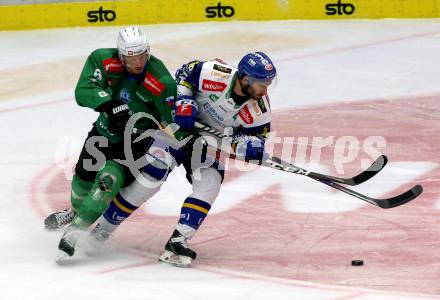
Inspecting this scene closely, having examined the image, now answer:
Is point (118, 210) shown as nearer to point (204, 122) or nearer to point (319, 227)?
point (204, 122)

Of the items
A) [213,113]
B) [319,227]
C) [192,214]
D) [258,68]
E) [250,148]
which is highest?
[258,68]

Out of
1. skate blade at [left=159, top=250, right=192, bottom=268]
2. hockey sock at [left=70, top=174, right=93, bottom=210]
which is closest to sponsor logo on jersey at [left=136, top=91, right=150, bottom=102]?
hockey sock at [left=70, top=174, right=93, bottom=210]

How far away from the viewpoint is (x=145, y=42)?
6.41 metres

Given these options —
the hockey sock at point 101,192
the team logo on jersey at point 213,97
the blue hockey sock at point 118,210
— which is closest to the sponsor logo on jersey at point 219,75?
the team logo on jersey at point 213,97

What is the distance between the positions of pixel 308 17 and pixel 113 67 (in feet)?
23.3

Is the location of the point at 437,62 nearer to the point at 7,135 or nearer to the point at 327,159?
the point at 327,159

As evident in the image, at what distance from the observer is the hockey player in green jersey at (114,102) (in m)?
6.36

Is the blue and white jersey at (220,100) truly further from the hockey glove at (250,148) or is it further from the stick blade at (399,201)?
the stick blade at (399,201)

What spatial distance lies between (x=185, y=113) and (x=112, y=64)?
0.56 metres

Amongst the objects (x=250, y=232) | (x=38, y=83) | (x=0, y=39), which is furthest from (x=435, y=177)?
(x=0, y=39)

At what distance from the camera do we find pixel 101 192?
6402mm

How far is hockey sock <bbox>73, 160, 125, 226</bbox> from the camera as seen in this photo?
251 inches

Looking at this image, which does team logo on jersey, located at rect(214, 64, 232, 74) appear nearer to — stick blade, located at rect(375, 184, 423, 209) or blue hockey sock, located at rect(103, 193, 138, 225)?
blue hockey sock, located at rect(103, 193, 138, 225)

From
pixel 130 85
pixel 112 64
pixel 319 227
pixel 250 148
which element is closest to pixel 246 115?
pixel 250 148
